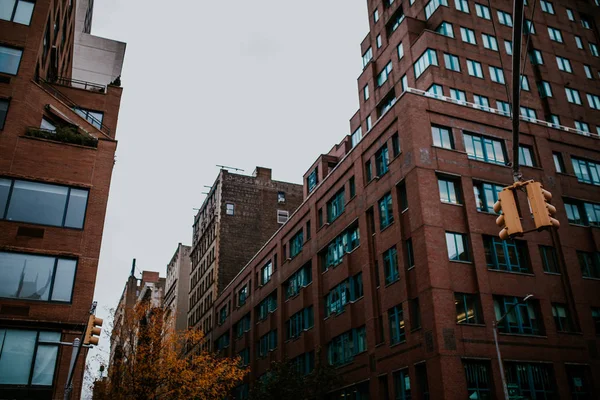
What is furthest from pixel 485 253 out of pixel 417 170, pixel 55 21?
pixel 55 21

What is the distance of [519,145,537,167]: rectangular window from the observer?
3712 cm

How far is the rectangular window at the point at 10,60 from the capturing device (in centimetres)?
2955

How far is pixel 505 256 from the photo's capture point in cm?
3241

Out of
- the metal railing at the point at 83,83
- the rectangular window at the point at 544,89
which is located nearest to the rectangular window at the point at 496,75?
the rectangular window at the point at 544,89

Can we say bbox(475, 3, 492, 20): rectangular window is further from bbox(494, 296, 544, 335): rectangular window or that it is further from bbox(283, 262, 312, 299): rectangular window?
bbox(494, 296, 544, 335): rectangular window

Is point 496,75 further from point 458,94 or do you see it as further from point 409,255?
point 409,255

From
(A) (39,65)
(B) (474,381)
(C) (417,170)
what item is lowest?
(B) (474,381)

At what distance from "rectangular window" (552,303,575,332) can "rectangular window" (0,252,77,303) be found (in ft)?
88.9

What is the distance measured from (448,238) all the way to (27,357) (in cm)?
2255

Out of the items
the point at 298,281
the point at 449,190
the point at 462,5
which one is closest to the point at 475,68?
the point at 462,5

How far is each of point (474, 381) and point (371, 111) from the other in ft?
99.2

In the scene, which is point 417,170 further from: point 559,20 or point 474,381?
point 559,20

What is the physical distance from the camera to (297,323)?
4747cm

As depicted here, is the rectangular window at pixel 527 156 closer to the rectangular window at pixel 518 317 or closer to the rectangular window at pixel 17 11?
the rectangular window at pixel 518 317
